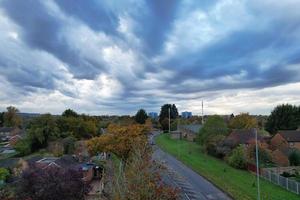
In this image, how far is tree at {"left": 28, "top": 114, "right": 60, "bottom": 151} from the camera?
75856 millimetres

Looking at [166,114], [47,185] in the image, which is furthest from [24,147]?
[166,114]

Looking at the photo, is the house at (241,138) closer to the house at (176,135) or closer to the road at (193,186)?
the road at (193,186)

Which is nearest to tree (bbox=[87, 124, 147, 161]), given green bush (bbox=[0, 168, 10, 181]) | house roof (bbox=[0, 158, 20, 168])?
green bush (bbox=[0, 168, 10, 181])

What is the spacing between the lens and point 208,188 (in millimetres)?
37344

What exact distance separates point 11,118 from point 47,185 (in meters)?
147

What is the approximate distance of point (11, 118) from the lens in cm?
15862

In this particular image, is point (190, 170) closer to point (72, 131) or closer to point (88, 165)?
point (88, 165)

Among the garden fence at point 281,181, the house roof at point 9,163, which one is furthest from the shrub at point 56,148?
the garden fence at point 281,181

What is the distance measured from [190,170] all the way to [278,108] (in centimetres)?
4685

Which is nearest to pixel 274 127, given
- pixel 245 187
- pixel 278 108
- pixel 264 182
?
pixel 278 108

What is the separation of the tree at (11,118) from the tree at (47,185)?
143096mm

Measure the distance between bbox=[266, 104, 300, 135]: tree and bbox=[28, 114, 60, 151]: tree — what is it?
55630 millimetres

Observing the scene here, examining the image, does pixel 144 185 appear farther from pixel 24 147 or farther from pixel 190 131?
pixel 190 131

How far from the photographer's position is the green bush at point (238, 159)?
50.0 m
